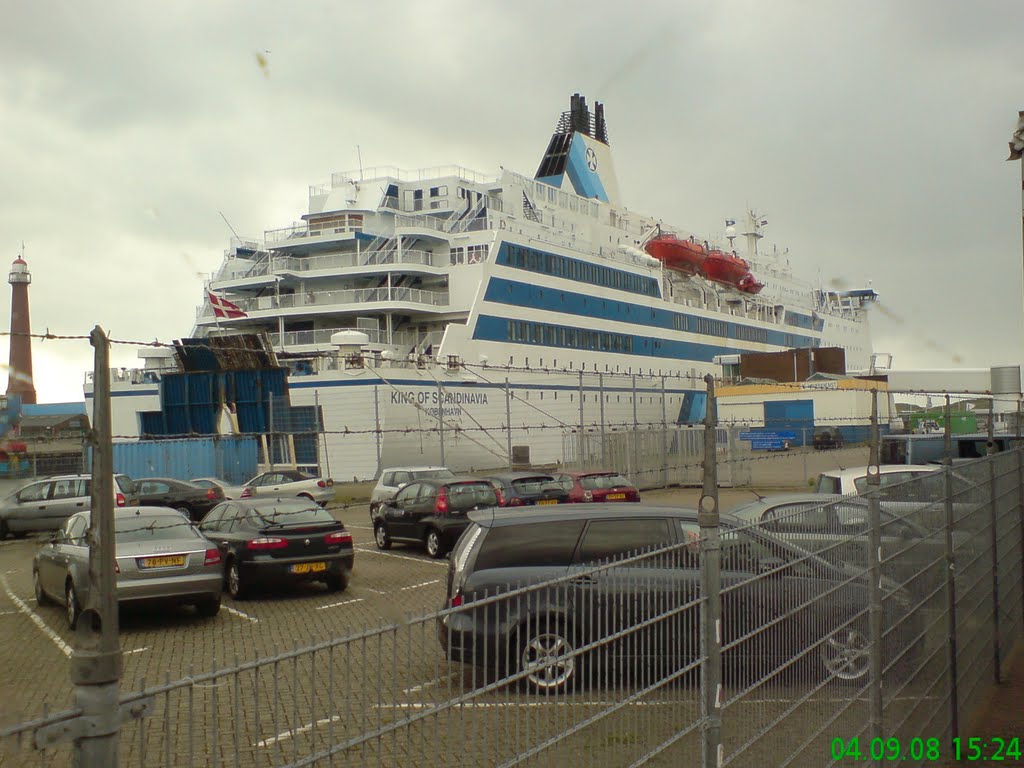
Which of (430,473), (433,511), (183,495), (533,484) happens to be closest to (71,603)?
(433,511)

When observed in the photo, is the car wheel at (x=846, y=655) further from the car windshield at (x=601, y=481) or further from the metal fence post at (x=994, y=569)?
the car windshield at (x=601, y=481)

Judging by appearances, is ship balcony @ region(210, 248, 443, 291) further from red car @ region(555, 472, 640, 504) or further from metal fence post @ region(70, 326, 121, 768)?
metal fence post @ region(70, 326, 121, 768)

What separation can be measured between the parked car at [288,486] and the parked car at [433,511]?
183 inches

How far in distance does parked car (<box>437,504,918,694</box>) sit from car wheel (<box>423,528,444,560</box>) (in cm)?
1126

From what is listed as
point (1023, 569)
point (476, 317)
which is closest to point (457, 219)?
point (476, 317)

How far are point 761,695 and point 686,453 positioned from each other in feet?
82.4

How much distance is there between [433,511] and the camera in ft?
56.3

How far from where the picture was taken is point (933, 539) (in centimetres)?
666

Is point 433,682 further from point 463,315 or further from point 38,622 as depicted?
point 463,315

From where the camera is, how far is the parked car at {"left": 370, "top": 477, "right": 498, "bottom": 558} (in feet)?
55.2

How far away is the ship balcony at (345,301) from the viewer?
3781 cm

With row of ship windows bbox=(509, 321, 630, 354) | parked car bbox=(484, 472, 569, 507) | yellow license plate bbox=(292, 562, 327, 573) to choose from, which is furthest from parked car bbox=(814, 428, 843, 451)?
yellow license plate bbox=(292, 562, 327, 573)

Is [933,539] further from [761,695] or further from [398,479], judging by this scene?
[398,479]

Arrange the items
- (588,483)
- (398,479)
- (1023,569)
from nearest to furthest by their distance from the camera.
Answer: (1023,569) → (588,483) → (398,479)
